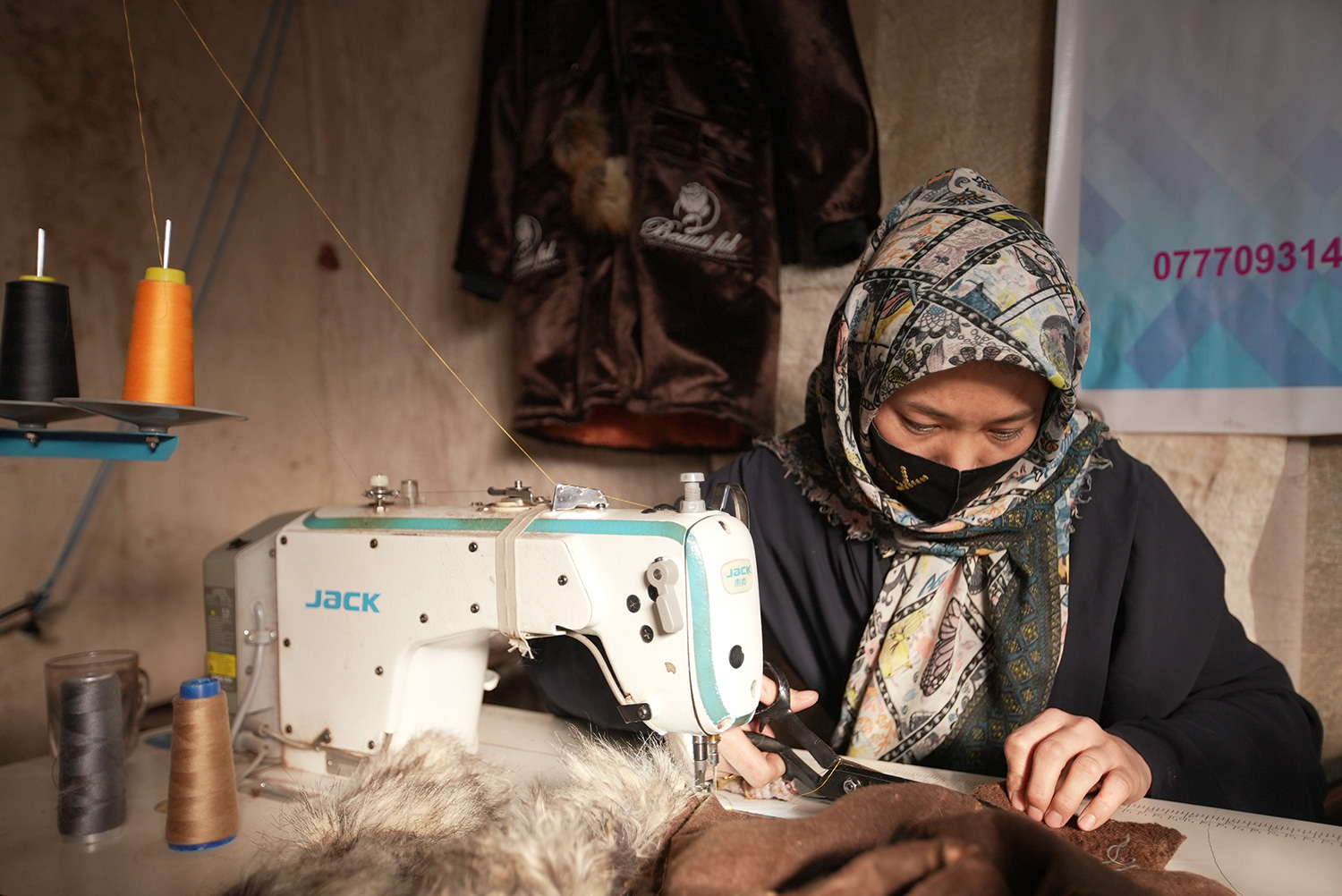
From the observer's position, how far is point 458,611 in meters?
0.99

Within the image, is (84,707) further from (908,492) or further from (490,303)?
(490,303)

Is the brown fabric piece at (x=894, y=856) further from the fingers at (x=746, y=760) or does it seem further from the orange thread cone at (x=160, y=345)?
the orange thread cone at (x=160, y=345)

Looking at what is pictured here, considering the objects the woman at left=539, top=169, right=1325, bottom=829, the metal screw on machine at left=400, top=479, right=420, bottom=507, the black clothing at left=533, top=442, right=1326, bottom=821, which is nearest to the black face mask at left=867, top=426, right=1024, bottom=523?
the woman at left=539, top=169, right=1325, bottom=829

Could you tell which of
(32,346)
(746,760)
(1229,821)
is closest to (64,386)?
(32,346)

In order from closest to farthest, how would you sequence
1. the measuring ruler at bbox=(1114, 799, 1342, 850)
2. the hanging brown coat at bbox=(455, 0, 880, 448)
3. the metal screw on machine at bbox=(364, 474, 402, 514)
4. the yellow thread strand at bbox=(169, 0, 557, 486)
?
the measuring ruler at bbox=(1114, 799, 1342, 850) < the metal screw on machine at bbox=(364, 474, 402, 514) < the hanging brown coat at bbox=(455, 0, 880, 448) < the yellow thread strand at bbox=(169, 0, 557, 486)

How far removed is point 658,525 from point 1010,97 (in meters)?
1.27

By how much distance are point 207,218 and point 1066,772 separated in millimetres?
2228

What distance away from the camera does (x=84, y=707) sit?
90 cm

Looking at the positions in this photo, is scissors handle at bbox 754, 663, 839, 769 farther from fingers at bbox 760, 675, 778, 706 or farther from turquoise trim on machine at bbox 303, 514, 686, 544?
turquoise trim on machine at bbox 303, 514, 686, 544

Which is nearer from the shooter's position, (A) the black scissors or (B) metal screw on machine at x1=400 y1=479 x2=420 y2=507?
(A) the black scissors

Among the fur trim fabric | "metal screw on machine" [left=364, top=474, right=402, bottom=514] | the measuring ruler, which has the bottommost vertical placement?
the measuring ruler

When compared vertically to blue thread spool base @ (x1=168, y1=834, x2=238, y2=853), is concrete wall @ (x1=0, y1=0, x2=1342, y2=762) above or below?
above

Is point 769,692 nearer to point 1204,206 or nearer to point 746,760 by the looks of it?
point 746,760

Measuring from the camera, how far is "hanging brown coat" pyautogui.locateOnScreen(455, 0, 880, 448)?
165 cm
